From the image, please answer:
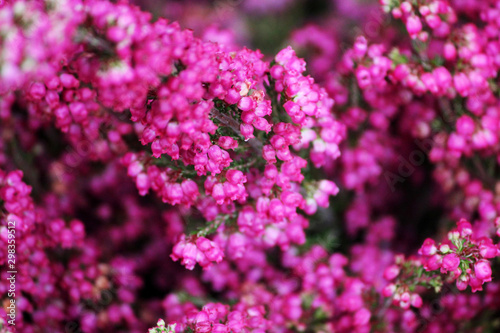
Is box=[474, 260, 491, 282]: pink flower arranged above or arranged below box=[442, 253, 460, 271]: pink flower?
below

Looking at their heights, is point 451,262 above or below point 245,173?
below

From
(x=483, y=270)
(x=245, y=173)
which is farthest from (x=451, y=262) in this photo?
(x=245, y=173)

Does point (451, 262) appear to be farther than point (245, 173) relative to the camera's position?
No

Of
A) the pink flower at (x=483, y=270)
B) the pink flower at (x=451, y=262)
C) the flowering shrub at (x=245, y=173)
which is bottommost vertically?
the pink flower at (x=483, y=270)

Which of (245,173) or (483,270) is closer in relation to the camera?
(483,270)

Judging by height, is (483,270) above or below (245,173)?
below

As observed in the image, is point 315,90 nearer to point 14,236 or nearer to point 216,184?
point 216,184

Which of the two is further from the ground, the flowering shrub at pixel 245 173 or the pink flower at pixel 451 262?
the flowering shrub at pixel 245 173

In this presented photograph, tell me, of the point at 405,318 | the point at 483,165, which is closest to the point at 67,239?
the point at 405,318

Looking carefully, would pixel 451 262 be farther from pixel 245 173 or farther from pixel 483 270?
pixel 245 173
